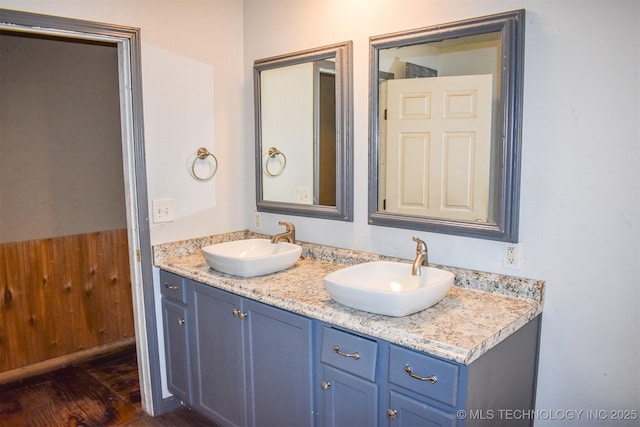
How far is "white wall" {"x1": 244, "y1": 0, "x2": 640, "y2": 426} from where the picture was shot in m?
1.53

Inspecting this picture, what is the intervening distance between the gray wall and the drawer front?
1116 mm

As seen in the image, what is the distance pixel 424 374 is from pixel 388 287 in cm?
52

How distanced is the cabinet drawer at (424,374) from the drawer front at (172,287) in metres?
1.22

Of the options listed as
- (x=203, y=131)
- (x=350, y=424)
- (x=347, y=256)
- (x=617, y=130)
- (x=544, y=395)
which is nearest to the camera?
(x=617, y=130)

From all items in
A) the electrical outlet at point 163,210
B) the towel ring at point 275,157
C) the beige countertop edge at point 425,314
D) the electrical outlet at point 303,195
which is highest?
the towel ring at point 275,157

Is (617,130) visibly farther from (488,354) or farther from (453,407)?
(453,407)

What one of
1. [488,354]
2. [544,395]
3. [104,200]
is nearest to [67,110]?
[104,200]

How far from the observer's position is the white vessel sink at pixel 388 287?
151cm

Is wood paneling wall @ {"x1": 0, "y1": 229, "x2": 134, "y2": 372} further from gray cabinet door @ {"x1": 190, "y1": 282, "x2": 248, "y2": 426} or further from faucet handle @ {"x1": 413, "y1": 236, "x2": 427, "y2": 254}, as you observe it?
faucet handle @ {"x1": 413, "y1": 236, "x2": 427, "y2": 254}

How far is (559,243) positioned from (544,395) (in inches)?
22.9

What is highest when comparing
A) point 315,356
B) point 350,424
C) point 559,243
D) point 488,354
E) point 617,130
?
point 617,130

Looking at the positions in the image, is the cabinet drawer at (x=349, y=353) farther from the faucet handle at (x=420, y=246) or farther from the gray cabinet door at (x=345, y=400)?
the faucet handle at (x=420, y=246)

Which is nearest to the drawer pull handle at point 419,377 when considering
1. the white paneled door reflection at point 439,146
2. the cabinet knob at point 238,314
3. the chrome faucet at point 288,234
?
the white paneled door reflection at point 439,146

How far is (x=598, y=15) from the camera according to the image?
5.06 feet
